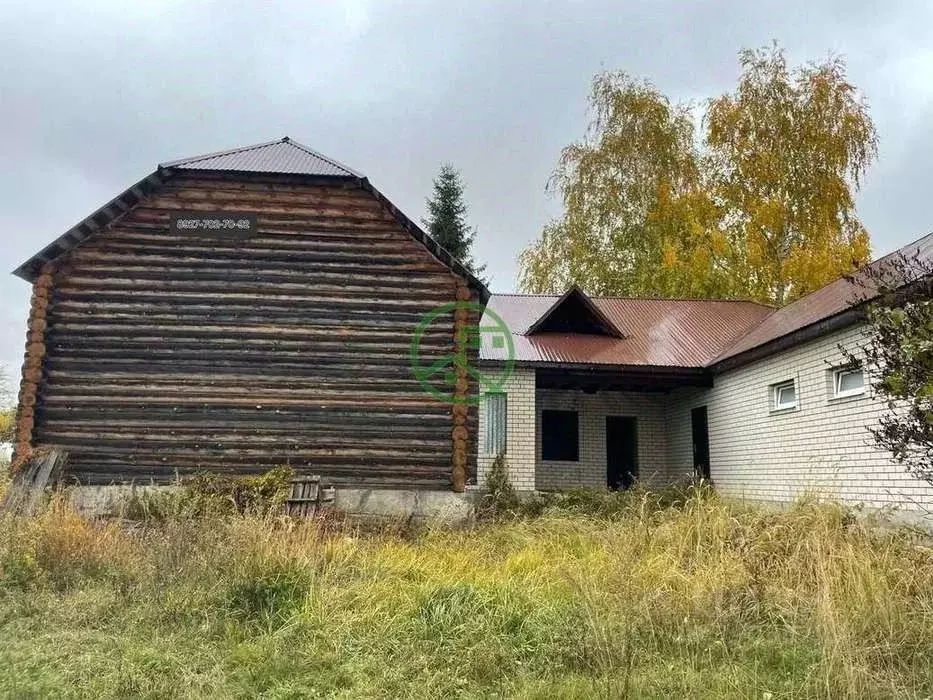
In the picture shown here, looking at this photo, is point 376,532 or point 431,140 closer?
point 376,532

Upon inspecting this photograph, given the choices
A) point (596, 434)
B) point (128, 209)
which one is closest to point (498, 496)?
point (596, 434)

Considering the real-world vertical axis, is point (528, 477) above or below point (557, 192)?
below

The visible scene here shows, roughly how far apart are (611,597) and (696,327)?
12451 mm

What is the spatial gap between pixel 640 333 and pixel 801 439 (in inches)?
222

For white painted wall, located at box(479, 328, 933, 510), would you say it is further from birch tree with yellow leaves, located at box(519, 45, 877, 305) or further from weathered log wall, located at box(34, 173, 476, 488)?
birch tree with yellow leaves, located at box(519, 45, 877, 305)

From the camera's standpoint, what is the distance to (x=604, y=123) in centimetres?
2581

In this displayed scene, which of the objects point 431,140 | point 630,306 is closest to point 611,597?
point 630,306

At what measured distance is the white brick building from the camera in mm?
9727

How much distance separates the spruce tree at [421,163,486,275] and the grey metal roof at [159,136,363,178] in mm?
18095

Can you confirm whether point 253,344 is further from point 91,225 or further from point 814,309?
point 814,309

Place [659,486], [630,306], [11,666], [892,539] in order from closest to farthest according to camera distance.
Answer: [11,666]
[892,539]
[659,486]
[630,306]

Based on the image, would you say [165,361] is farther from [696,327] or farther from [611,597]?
[696,327]

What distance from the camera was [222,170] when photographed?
38.3ft

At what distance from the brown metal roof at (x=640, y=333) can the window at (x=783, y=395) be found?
2.32 m
